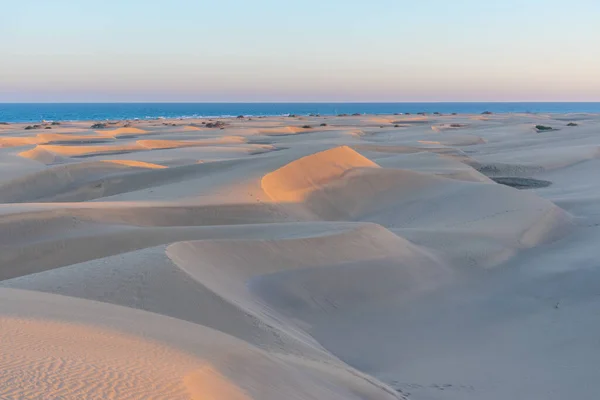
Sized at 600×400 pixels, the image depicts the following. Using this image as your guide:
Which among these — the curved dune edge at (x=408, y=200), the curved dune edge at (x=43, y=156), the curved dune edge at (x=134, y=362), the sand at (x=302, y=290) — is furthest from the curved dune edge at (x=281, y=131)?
the curved dune edge at (x=134, y=362)

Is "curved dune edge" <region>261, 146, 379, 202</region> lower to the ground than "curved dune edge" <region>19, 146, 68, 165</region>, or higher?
higher

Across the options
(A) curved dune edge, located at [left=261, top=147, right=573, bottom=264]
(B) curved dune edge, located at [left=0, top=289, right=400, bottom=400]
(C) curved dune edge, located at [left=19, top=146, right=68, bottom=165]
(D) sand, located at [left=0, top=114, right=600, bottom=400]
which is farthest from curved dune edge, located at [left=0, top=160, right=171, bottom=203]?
(B) curved dune edge, located at [left=0, top=289, right=400, bottom=400]

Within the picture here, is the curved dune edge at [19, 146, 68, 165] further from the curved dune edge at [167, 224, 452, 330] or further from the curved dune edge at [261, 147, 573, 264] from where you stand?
the curved dune edge at [167, 224, 452, 330]

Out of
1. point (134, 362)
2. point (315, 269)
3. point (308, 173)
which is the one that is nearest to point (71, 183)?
point (308, 173)

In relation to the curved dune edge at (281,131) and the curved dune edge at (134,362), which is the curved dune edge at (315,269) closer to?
the curved dune edge at (134,362)

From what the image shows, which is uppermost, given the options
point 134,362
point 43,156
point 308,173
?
point 134,362

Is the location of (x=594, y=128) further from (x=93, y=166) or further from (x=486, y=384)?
(x=486, y=384)

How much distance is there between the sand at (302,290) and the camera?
3.34 meters

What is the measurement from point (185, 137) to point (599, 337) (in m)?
23.6

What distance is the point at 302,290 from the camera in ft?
20.0

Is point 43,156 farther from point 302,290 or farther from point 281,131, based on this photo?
point 281,131

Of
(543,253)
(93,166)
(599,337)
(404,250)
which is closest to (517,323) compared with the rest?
(599,337)

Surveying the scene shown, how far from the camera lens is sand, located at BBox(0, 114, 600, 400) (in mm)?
3344

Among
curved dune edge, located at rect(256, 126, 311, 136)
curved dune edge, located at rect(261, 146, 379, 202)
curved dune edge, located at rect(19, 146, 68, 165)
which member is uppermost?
curved dune edge, located at rect(261, 146, 379, 202)
